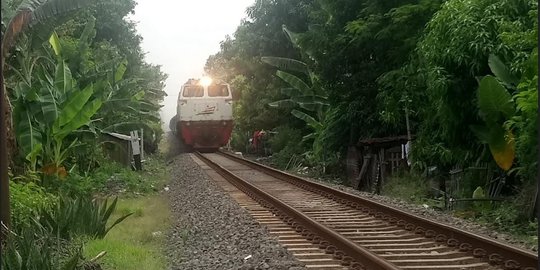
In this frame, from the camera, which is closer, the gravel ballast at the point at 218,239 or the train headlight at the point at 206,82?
the gravel ballast at the point at 218,239

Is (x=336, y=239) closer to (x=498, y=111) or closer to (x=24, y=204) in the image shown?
(x=24, y=204)

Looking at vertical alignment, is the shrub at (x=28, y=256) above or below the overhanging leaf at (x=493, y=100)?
below

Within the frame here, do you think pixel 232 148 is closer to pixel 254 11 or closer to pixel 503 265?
pixel 254 11

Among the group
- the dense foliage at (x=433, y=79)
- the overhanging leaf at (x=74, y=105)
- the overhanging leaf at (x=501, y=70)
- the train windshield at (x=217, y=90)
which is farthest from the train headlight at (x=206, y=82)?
the overhanging leaf at (x=501, y=70)

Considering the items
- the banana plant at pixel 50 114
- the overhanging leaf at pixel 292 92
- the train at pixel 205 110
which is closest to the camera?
the banana plant at pixel 50 114

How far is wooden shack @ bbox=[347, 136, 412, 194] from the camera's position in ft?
50.1

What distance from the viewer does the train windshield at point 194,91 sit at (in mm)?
27891

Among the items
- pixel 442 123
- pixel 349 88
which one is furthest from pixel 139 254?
pixel 349 88

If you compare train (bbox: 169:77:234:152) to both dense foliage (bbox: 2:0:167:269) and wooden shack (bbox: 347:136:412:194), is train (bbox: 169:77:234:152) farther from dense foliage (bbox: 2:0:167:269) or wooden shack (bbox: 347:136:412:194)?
wooden shack (bbox: 347:136:412:194)

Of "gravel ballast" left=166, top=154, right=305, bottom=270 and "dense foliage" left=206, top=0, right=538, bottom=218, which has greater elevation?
"dense foliage" left=206, top=0, right=538, bottom=218

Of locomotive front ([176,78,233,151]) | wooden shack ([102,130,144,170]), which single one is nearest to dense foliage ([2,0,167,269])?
→ wooden shack ([102,130,144,170])

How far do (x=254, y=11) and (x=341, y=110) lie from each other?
11618 mm

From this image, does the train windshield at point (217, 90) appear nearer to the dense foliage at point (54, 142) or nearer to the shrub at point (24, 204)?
the dense foliage at point (54, 142)

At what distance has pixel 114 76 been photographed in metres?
15.1
